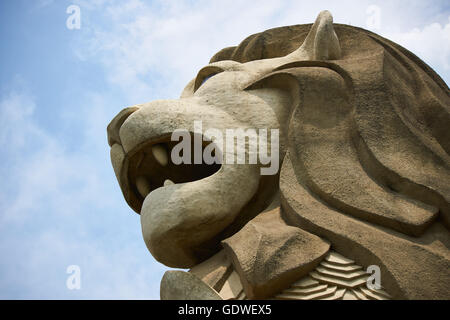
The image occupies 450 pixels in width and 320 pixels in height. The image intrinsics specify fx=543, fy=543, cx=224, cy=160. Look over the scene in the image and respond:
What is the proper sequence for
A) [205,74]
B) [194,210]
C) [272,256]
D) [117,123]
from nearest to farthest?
[272,256] → [194,210] → [117,123] → [205,74]

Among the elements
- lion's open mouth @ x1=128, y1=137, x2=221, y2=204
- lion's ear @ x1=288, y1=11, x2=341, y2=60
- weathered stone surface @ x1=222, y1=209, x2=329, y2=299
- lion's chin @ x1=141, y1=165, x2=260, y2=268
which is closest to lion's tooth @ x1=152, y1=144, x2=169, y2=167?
lion's open mouth @ x1=128, y1=137, x2=221, y2=204

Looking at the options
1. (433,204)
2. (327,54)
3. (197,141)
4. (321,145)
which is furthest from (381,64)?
(197,141)

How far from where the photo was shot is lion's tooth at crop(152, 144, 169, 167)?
3.29 metres

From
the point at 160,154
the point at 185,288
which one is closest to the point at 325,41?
the point at 160,154

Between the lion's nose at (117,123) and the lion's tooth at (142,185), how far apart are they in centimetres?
28

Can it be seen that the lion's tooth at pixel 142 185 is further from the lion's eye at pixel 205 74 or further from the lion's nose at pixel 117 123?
the lion's eye at pixel 205 74

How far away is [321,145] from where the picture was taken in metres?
3.16

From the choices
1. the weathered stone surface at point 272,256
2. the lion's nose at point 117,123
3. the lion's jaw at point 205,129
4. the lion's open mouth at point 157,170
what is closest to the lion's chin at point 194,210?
the lion's jaw at point 205,129

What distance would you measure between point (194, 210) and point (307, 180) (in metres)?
0.65

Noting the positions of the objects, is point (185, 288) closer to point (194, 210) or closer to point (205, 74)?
point (194, 210)

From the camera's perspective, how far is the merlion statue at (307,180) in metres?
2.64

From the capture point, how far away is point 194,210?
296 centimetres

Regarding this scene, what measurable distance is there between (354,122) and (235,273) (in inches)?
45.1
